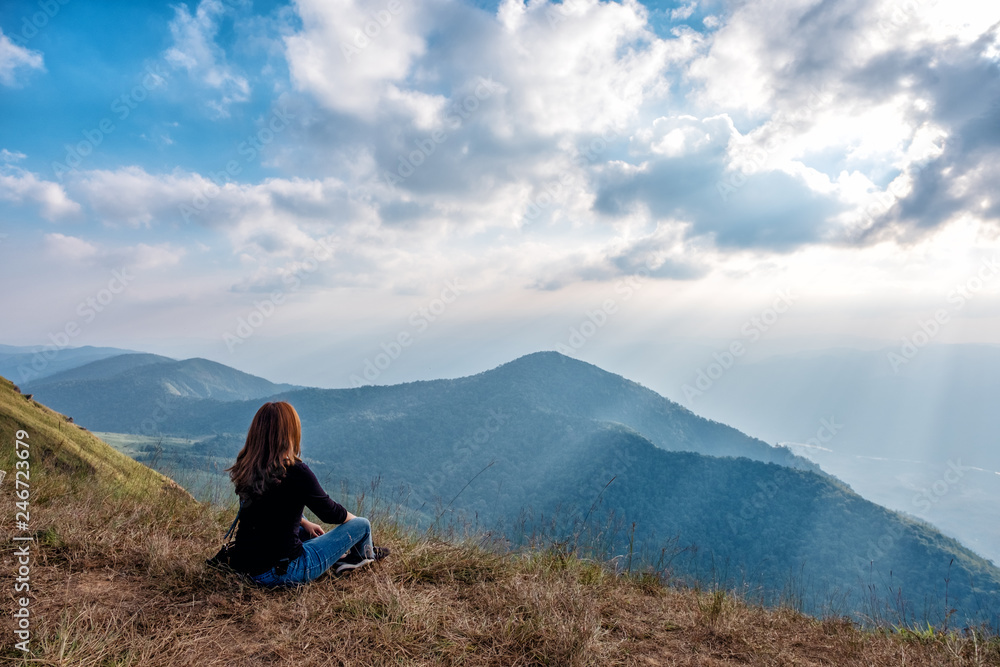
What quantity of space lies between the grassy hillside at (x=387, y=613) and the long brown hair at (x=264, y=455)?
857 mm

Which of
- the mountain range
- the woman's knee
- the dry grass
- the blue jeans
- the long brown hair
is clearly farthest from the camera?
the mountain range

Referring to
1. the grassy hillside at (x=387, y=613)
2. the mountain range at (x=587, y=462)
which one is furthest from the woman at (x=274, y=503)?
the mountain range at (x=587, y=462)

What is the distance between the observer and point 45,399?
5335 inches

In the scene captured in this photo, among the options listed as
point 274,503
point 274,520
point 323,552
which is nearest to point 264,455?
point 274,503

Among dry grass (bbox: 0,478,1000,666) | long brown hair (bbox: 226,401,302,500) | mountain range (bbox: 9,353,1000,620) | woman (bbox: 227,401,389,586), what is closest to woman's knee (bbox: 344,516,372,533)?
woman (bbox: 227,401,389,586)

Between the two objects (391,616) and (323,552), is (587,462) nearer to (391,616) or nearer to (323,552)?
(323,552)

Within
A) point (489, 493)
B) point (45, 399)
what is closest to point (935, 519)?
point (489, 493)

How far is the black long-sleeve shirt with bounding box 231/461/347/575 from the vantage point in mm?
3953

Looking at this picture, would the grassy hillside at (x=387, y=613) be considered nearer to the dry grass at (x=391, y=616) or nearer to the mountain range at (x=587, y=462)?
the dry grass at (x=391, y=616)

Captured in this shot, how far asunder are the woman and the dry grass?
0.18m

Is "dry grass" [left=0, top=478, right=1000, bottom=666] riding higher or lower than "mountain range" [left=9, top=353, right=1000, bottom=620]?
higher

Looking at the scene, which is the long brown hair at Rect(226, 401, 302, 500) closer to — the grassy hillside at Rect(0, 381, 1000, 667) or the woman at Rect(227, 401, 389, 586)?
the woman at Rect(227, 401, 389, 586)

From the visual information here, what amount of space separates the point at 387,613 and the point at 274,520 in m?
1.29

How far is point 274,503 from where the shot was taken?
396 centimetres
